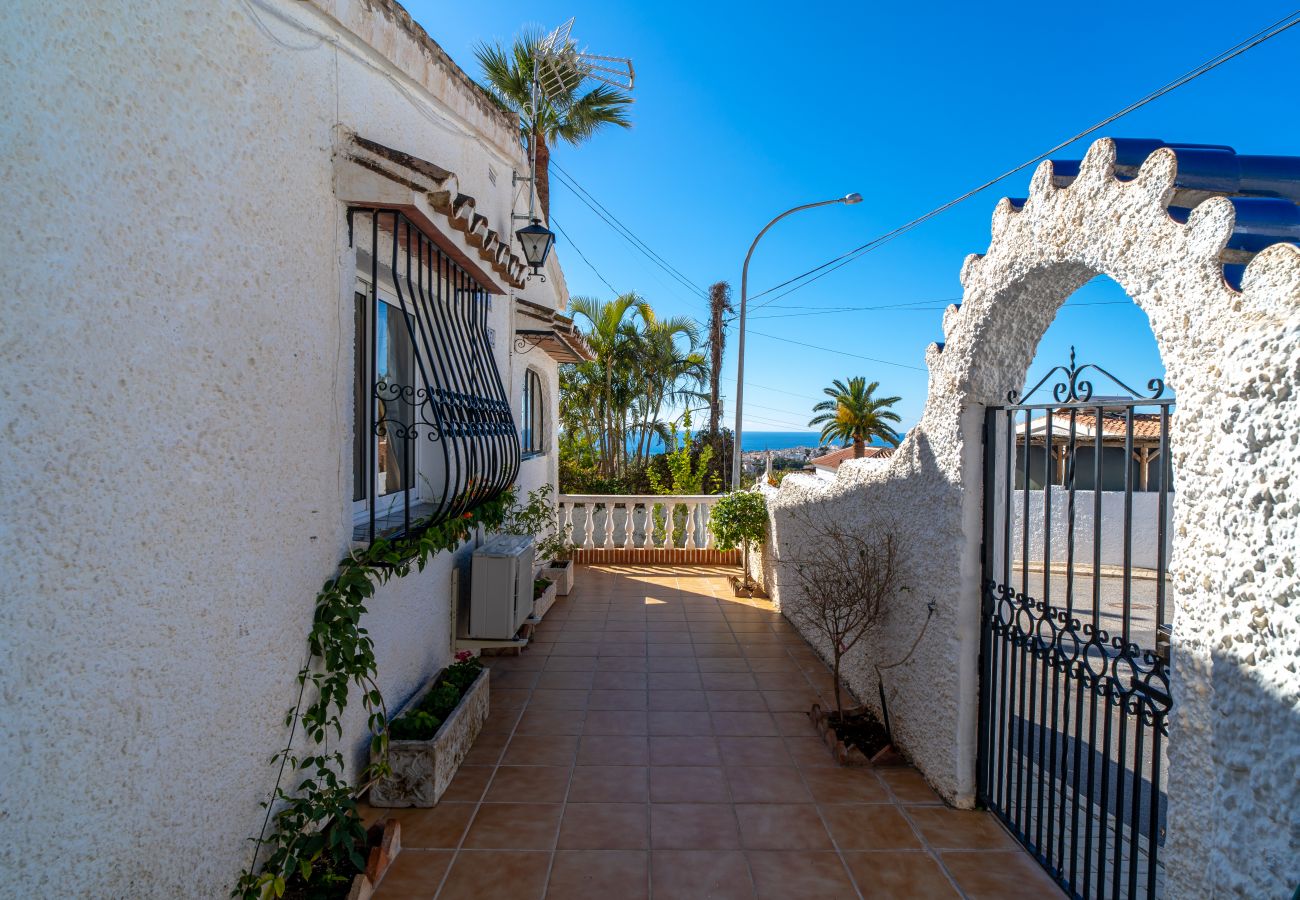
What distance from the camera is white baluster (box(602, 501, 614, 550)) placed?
12.2 metres

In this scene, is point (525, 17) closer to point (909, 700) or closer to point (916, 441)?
point (916, 441)

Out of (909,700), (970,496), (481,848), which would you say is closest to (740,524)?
(909,700)

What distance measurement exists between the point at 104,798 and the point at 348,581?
56.2 inches

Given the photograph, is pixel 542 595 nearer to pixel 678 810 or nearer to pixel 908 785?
pixel 678 810

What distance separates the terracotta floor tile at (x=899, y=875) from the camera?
348 cm

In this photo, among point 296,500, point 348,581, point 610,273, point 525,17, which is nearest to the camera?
point 296,500

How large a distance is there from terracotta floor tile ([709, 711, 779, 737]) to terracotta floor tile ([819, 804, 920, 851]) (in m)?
1.15

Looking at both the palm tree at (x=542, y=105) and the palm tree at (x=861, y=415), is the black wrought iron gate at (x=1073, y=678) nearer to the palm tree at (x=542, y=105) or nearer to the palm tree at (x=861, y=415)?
the palm tree at (x=542, y=105)

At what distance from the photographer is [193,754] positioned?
A: 2541 mm

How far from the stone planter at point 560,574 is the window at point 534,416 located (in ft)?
5.25

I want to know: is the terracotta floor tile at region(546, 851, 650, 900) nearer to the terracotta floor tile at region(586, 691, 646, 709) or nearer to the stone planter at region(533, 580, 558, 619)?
the terracotta floor tile at region(586, 691, 646, 709)

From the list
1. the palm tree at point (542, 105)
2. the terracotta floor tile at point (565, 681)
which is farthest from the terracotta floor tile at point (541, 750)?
the palm tree at point (542, 105)

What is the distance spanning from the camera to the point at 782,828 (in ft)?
13.4

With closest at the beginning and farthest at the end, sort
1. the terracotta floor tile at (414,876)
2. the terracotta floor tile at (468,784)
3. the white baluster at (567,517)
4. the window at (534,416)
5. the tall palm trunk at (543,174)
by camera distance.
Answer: the terracotta floor tile at (414,876) < the terracotta floor tile at (468,784) < the window at (534,416) < the white baluster at (567,517) < the tall palm trunk at (543,174)
